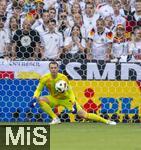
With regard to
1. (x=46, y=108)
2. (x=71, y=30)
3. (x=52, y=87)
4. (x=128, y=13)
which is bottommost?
(x=46, y=108)

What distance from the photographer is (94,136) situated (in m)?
9.41

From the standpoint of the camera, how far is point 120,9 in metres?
13.3

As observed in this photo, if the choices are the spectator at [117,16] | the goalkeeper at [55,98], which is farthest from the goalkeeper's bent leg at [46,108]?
the spectator at [117,16]

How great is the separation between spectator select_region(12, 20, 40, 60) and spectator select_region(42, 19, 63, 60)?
18 centimetres

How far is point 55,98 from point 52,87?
0.24m

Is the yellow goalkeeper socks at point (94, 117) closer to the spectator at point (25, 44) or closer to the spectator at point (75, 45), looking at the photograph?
the spectator at point (75, 45)

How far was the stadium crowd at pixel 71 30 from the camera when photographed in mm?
12266

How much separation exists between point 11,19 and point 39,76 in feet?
4.72

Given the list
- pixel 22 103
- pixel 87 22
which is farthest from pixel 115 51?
pixel 22 103

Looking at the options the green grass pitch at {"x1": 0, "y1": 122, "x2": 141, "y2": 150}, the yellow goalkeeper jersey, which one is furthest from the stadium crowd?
the green grass pitch at {"x1": 0, "y1": 122, "x2": 141, "y2": 150}

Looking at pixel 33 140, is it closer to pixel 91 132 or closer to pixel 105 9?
pixel 91 132

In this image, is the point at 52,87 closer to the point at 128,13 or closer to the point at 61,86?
the point at 61,86

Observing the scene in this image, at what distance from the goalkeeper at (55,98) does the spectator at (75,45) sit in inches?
26.7

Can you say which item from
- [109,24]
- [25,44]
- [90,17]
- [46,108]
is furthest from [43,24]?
[46,108]
